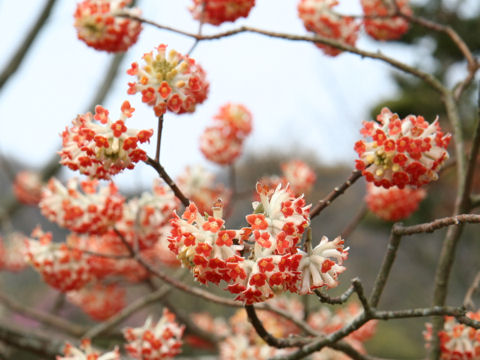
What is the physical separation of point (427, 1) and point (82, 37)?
7.06 metres

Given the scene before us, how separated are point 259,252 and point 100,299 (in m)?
2.25

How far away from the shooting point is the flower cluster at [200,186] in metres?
2.75

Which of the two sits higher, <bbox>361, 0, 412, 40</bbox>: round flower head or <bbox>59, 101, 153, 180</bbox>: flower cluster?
<bbox>361, 0, 412, 40</bbox>: round flower head

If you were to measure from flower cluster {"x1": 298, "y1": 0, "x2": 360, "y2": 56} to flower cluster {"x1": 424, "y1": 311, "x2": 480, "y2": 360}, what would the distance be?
1.18 meters

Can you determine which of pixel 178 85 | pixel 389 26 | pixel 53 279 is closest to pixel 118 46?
pixel 178 85

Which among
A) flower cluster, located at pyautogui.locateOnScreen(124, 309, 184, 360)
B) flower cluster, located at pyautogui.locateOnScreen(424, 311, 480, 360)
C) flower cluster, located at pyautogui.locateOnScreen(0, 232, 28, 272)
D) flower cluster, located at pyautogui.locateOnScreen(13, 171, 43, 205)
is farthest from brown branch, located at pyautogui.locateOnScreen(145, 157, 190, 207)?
flower cluster, located at pyautogui.locateOnScreen(0, 232, 28, 272)

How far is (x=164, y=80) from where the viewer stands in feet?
3.56

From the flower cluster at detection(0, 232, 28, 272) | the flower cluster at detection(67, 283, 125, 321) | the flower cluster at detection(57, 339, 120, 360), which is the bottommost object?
the flower cluster at detection(0, 232, 28, 272)

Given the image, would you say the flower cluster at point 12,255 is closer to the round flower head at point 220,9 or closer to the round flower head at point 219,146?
the round flower head at point 219,146

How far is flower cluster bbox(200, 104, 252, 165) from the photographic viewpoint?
281cm

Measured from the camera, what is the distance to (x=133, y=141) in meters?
0.99

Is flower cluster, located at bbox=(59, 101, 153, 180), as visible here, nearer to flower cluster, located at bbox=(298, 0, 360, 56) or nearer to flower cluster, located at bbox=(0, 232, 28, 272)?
flower cluster, located at bbox=(298, 0, 360, 56)

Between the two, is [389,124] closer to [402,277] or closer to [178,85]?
[178,85]

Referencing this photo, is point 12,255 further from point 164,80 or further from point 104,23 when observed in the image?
point 164,80
